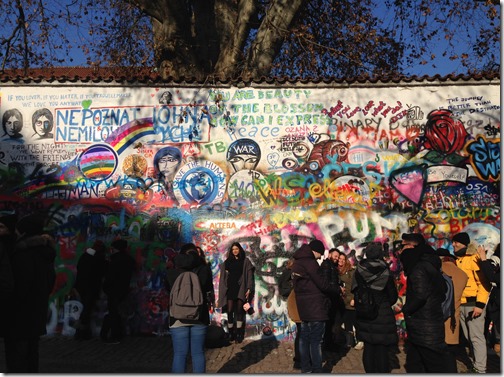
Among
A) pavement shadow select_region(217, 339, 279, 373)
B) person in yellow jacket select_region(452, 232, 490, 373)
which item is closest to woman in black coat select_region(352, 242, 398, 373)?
person in yellow jacket select_region(452, 232, 490, 373)

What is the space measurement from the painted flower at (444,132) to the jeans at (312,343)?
475cm

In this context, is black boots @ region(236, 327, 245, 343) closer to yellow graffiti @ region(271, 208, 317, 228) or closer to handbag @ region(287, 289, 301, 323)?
yellow graffiti @ region(271, 208, 317, 228)

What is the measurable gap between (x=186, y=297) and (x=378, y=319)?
220 centimetres

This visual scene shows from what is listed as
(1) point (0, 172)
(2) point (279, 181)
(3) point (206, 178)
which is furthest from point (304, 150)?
(1) point (0, 172)

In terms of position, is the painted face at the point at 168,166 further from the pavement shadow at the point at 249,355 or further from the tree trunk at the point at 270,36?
the pavement shadow at the point at 249,355

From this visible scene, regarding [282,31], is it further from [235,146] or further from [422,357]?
[422,357]

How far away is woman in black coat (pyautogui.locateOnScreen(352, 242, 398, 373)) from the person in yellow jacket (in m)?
1.78

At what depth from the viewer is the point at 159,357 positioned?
27.9 feet

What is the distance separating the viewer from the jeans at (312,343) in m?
6.86

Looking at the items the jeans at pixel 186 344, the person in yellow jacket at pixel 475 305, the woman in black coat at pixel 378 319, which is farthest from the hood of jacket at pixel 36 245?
the person in yellow jacket at pixel 475 305

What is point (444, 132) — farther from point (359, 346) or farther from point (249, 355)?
point (249, 355)

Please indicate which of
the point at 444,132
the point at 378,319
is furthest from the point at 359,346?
the point at 444,132

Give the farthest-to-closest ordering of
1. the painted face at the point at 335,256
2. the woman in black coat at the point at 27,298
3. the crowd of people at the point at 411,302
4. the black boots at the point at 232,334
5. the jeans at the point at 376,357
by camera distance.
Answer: the black boots at the point at 232,334
the painted face at the point at 335,256
the jeans at the point at 376,357
the crowd of people at the point at 411,302
the woman in black coat at the point at 27,298

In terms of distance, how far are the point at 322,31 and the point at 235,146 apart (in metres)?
7.29
